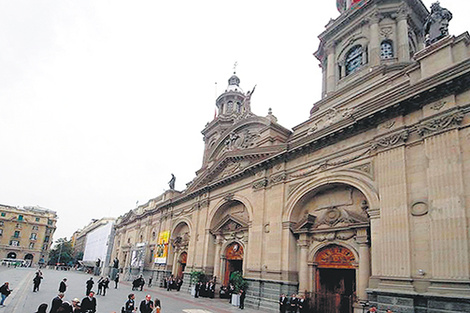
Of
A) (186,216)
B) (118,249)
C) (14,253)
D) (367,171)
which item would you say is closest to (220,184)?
(186,216)

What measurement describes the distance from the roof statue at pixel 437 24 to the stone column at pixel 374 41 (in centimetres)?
695

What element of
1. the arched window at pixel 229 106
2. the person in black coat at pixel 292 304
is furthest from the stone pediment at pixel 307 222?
the arched window at pixel 229 106

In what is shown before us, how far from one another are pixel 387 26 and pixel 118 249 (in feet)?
163

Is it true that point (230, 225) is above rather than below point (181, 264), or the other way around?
above

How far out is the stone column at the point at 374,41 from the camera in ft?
76.6

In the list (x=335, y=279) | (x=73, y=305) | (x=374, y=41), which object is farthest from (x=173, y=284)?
(x=374, y=41)

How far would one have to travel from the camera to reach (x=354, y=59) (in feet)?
84.8

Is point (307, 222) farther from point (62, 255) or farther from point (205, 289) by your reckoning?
point (62, 255)

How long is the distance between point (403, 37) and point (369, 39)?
2.28m

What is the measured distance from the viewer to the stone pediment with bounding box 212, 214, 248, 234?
2490cm

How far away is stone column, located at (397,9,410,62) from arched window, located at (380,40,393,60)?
0.57m

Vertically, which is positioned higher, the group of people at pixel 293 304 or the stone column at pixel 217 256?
the stone column at pixel 217 256

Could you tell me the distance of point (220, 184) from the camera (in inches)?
1107

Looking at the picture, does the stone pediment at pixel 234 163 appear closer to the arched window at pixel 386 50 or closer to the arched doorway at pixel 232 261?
the arched doorway at pixel 232 261
